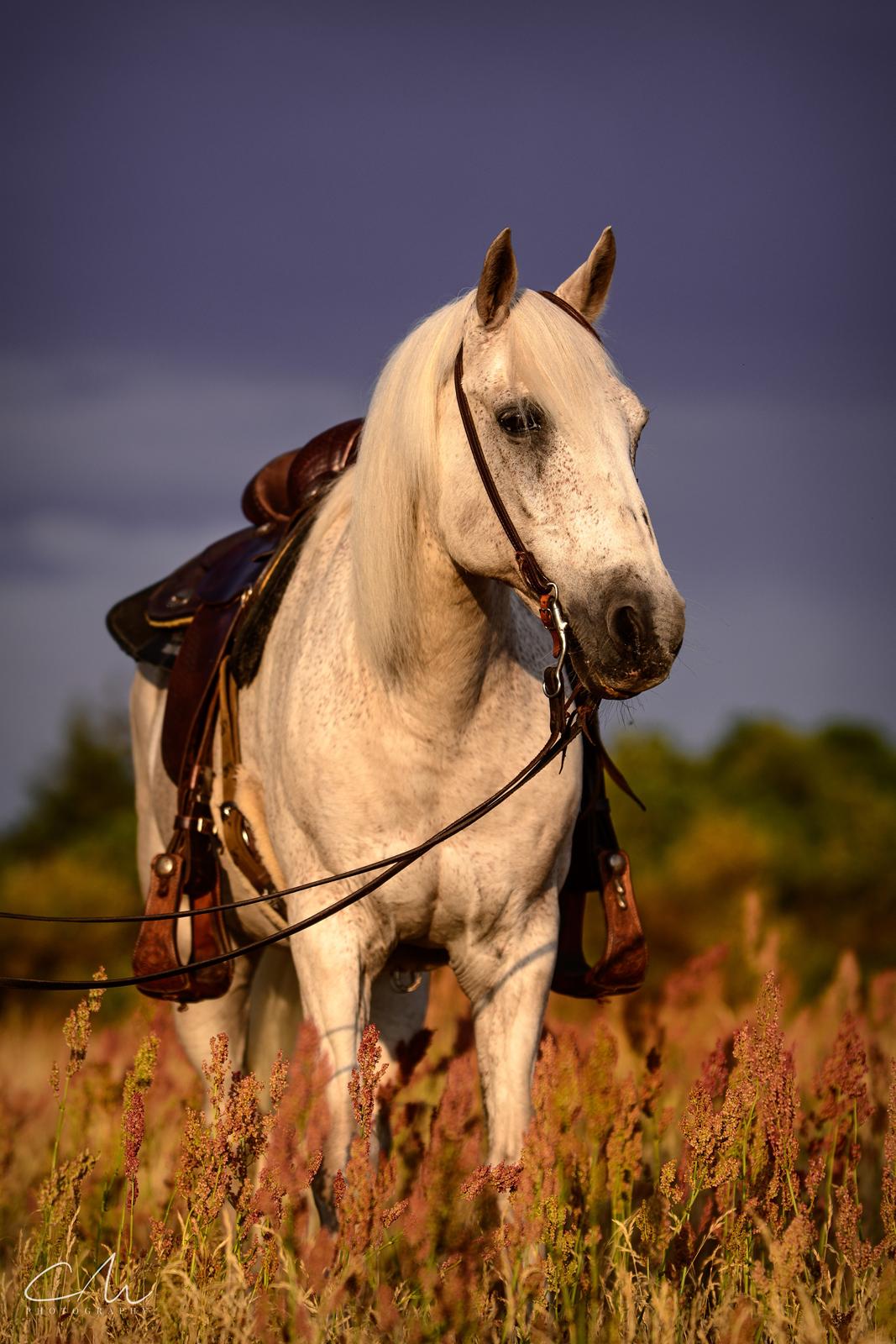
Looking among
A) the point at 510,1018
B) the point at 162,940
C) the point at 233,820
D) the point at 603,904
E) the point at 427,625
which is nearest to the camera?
the point at 427,625

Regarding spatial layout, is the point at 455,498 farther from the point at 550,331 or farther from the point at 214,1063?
the point at 214,1063

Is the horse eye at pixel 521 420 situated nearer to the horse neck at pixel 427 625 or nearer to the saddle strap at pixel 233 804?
the horse neck at pixel 427 625

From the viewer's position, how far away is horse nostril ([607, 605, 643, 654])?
8.69 feet

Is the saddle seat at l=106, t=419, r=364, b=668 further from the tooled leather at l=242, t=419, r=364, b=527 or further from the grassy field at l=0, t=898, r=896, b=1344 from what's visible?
the grassy field at l=0, t=898, r=896, b=1344

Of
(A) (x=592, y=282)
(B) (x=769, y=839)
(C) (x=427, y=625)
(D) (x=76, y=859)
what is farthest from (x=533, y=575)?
(B) (x=769, y=839)

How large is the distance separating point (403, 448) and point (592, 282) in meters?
0.64

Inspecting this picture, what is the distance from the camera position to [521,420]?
2.89m

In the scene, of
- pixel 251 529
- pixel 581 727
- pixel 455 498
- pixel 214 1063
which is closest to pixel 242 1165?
pixel 214 1063

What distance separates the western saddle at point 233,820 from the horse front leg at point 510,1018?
0.70 feet

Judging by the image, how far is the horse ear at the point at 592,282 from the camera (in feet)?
10.7

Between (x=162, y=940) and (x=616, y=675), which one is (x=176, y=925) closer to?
(x=162, y=940)

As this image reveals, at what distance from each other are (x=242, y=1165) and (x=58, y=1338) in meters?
0.44

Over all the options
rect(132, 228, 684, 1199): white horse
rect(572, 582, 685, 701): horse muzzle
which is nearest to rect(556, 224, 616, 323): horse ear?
rect(132, 228, 684, 1199): white horse
